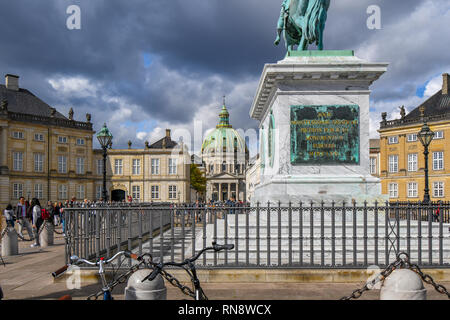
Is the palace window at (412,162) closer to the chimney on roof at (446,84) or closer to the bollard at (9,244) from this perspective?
the chimney on roof at (446,84)

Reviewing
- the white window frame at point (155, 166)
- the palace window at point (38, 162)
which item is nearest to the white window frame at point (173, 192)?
the white window frame at point (155, 166)

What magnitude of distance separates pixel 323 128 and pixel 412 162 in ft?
170

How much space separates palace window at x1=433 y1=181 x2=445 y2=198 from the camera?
52875 millimetres

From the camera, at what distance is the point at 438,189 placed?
175 feet

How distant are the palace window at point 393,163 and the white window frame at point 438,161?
5.38 meters

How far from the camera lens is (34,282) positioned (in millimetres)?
8602

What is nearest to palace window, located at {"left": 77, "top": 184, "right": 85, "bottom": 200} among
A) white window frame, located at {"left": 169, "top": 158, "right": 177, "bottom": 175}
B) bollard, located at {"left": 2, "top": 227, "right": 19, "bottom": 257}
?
white window frame, located at {"left": 169, "top": 158, "right": 177, "bottom": 175}

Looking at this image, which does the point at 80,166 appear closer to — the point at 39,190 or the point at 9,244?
the point at 39,190

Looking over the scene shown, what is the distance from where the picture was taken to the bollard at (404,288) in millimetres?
4184

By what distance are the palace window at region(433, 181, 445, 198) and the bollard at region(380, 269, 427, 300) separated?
181 ft

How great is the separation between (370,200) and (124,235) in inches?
310

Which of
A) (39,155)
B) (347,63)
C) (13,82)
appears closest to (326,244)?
(347,63)

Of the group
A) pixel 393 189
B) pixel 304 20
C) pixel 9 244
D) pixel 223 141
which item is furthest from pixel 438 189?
pixel 223 141
